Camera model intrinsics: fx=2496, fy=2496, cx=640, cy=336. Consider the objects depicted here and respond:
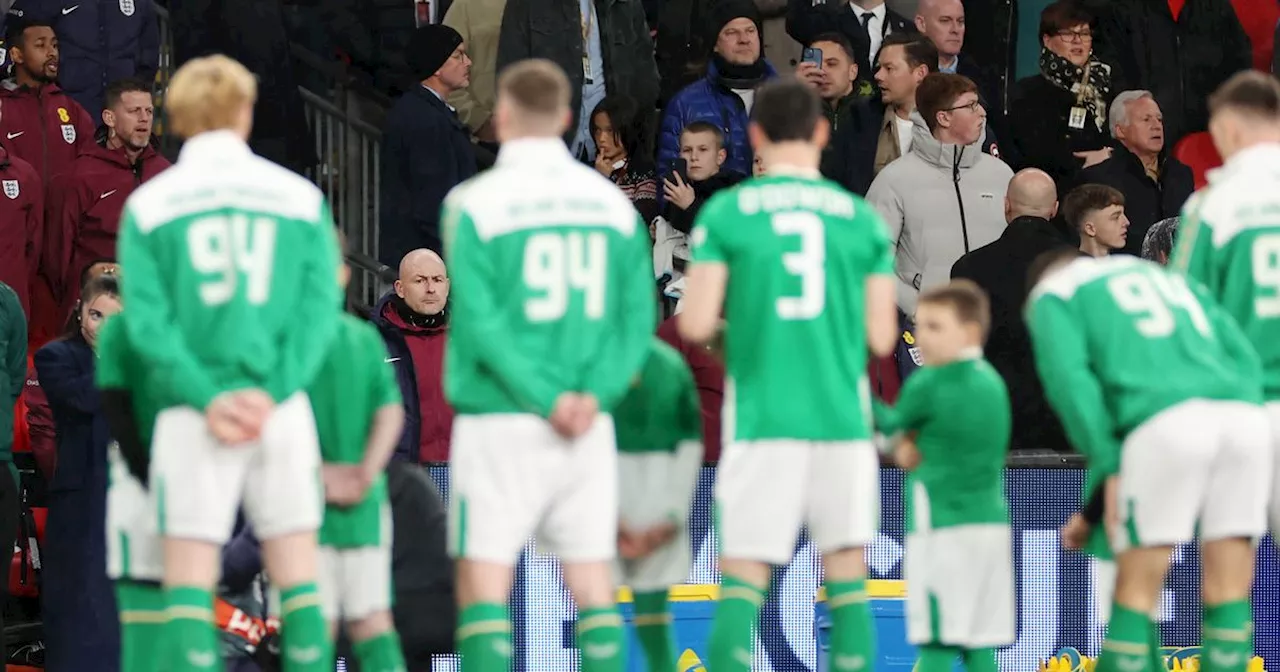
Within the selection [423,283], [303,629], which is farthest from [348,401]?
[423,283]

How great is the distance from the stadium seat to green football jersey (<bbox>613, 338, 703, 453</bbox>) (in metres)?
5.97

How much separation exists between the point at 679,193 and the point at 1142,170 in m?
2.67

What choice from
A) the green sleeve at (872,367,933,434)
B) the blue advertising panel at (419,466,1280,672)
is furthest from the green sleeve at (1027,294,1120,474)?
the blue advertising panel at (419,466,1280,672)

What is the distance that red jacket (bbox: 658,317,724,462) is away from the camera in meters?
11.3

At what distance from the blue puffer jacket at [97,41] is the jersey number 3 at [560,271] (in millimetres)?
6239

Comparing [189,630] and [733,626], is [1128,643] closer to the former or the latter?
[733,626]

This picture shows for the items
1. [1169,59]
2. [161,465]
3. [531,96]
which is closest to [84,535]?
[161,465]

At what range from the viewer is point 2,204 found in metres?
13.1

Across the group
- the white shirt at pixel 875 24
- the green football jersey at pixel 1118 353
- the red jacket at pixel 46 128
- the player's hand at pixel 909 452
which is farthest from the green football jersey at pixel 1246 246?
the red jacket at pixel 46 128

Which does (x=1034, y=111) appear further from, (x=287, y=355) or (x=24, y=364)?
(x=287, y=355)

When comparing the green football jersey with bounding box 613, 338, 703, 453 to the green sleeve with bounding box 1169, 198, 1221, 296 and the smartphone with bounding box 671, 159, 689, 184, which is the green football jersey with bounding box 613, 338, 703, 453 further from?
the smartphone with bounding box 671, 159, 689, 184

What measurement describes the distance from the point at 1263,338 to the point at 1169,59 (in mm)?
5806

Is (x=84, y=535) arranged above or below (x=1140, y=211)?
below

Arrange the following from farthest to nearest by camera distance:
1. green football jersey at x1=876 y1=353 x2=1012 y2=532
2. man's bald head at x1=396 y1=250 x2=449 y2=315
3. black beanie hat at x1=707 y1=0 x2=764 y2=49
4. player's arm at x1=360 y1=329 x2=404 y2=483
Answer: black beanie hat at x1=707 y1=0 x2=764 y2=49 < man's bald head at x1=396 y1=250 x2=449 y2=315 < green football jersey at x1=876 y1=353 x2=1012 y2=532 < player's arm at x1=360 y1=329 x2=404 y2=483
